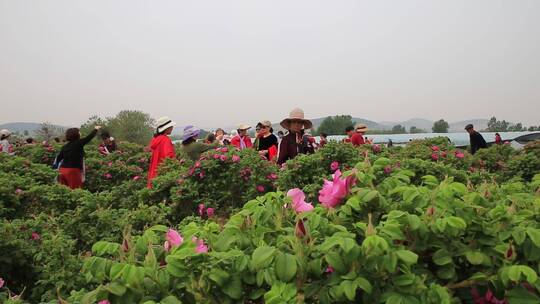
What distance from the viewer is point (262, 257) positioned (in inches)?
46.3

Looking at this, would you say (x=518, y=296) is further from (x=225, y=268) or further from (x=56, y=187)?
(x=56, y=187)

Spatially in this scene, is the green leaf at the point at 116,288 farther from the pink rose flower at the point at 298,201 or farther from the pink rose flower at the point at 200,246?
the pink rose flower at the point at 298,201

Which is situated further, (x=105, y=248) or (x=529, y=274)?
(x=105, y=248)

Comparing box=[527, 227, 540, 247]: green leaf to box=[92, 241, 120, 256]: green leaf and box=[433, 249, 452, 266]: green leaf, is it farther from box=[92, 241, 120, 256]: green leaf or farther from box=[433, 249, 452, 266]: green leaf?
box=[92, 241, 120, 256]: green leaf

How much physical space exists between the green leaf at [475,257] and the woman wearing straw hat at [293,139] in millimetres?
4240

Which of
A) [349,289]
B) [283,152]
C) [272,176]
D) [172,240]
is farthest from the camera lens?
[283,152]

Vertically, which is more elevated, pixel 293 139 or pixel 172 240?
pixel 293 139

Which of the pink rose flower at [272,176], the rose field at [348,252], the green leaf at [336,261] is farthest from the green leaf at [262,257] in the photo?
the pink rose flower at [272,176]

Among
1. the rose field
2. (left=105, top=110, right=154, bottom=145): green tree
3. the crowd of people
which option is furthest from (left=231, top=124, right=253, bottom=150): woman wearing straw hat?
(left=105, top=110, right=154, bottom=145): green tree

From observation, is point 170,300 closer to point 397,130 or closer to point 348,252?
point 348,252

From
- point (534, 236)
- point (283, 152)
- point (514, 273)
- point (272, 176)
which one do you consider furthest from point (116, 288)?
point (283, 152)

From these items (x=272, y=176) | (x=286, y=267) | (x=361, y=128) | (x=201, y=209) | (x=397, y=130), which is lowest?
(x=397, y=130)

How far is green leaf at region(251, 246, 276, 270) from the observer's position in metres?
1.17

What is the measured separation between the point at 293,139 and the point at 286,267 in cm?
450
